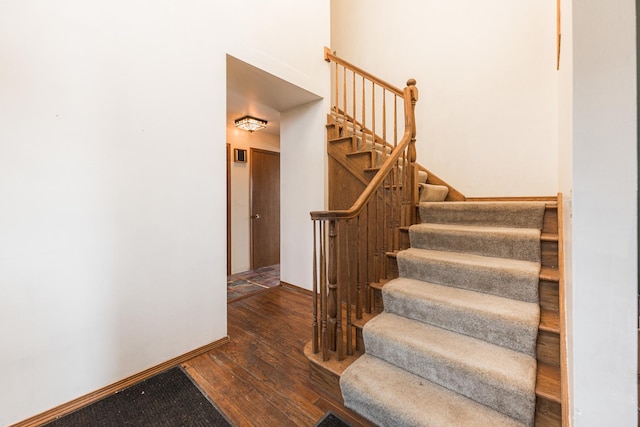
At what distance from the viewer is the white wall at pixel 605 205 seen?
0.58 metres

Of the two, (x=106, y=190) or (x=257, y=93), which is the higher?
(x=257, y=93)

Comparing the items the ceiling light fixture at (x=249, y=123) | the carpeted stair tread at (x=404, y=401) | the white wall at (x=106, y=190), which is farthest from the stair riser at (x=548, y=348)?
the ceiling light fixture at (x=249, y=123)

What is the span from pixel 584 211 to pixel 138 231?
2.07 metres

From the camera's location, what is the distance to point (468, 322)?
1.41m

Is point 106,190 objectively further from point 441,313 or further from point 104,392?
point 441,313

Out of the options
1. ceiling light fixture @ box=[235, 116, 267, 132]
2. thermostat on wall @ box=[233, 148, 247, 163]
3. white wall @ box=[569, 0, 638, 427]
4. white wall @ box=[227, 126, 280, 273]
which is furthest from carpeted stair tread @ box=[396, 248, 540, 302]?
thermostat on wall @ box=[233, 148, 247, 163]

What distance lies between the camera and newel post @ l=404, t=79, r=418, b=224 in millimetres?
2098

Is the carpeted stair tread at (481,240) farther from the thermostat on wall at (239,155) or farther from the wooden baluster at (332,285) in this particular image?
the thermostat on wall at (239,155)

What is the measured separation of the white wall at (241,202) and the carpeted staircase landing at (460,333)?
2885mm

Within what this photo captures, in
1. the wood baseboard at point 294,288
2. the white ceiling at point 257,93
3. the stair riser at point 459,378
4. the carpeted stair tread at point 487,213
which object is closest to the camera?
the stair riser at point 459,378

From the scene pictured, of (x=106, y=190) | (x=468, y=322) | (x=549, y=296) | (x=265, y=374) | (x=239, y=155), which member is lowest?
(x=265, y=374)

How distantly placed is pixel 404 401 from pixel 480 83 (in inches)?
118

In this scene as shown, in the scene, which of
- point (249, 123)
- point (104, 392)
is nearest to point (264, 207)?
point (249, 123)

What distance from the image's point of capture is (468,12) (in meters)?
2.73
